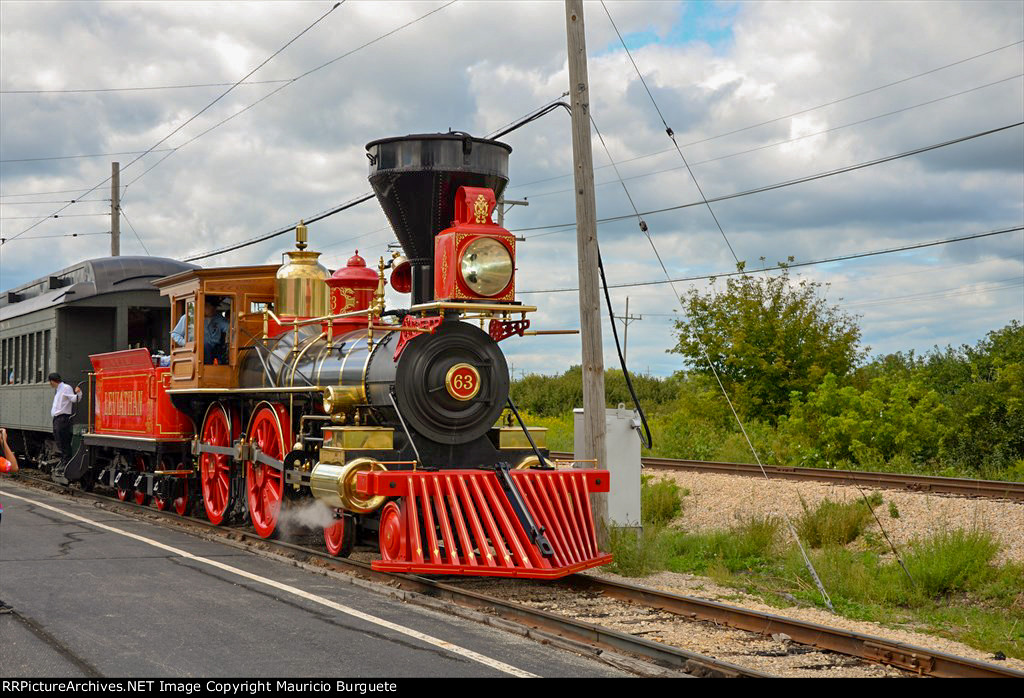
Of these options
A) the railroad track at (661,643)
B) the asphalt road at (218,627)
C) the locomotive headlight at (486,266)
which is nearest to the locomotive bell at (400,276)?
the locomotive headlight at (486,266)

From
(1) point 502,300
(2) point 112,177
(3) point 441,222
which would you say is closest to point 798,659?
(1) point 502,300

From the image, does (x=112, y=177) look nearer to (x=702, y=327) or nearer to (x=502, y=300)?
(x=702, y=327)

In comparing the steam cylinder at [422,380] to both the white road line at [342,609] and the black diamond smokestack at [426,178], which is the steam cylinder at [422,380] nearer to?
the black diamond smokestack at [426,178]

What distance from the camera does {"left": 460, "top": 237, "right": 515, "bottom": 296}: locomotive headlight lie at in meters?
8.47

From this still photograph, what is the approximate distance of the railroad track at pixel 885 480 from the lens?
39.2 feet

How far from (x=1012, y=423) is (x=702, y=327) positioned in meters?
8.05

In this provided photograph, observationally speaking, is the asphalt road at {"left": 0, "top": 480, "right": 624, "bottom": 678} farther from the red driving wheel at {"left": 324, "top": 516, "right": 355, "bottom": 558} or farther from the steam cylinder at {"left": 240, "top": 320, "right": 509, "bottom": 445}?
the steam cylinder at {"left": 240, "top": 320, "right": 509, "bottom": 445}

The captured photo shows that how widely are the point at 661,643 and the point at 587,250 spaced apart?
471cm

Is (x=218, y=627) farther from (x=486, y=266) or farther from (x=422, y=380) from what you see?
(x=486, y=266)

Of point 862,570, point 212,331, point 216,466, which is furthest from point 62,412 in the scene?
point 862,570

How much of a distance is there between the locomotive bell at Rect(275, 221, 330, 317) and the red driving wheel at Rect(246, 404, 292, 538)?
1.28 metres

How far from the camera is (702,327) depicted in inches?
916

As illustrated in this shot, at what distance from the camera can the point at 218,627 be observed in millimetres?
6496
